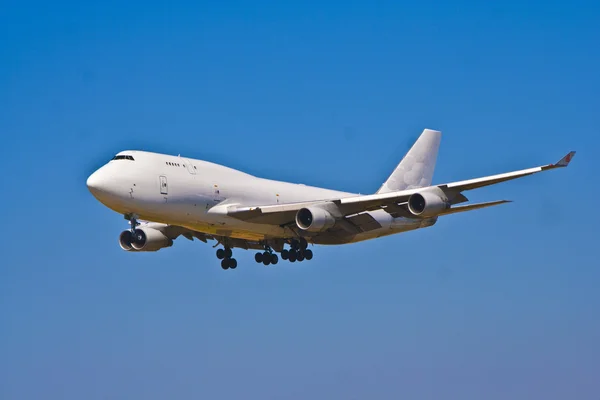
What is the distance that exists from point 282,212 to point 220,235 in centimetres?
409

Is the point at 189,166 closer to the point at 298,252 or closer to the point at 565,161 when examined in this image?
the point at 298,252

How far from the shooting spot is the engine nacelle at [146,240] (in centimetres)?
6356

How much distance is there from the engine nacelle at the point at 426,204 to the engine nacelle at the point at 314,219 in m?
4.89

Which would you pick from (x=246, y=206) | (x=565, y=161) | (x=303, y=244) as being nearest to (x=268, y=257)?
(x=303, y=244)

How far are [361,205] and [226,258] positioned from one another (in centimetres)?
1019

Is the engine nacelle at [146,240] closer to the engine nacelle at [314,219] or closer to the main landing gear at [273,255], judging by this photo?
the main landing gear at [273,255]

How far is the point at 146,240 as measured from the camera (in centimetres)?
6488

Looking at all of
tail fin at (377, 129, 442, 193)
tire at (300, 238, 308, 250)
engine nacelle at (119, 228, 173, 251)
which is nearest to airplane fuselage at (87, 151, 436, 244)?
tire at (300, 238, 308, 250)

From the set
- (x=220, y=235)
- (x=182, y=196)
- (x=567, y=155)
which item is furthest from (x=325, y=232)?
(x=567, y=155)

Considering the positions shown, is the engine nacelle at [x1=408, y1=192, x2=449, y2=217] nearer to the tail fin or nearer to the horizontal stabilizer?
the horizontal stabilizer

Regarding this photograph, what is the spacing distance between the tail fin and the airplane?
4976mm

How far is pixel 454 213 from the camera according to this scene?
6166 centimetres

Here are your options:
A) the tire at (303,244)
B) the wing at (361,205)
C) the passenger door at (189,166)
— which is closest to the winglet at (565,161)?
the wing at (361,205)

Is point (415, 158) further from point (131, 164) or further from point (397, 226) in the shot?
point (131, 164)
